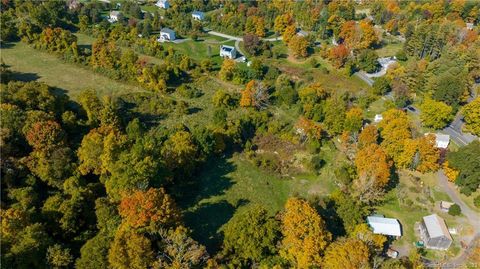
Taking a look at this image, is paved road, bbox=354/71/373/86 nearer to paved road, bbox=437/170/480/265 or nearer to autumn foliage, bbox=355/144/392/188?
paved road, bbox=437/170/480/265

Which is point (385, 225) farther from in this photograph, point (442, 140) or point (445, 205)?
point (442, 140)

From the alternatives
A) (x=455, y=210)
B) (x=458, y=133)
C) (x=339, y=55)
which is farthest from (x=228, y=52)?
(x=455, y=210)

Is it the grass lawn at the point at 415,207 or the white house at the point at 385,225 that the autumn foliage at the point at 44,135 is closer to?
the white house at the point at 385,225

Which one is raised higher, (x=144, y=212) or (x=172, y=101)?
(x=144, y=212)

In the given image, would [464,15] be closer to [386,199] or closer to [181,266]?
[386,199]

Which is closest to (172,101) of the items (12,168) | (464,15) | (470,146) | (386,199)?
(12,168)

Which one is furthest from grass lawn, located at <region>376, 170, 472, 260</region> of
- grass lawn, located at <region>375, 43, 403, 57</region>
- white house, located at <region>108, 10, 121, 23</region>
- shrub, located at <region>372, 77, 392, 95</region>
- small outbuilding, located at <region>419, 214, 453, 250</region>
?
white house, located at <region>108, 10, 121, 23</region>
